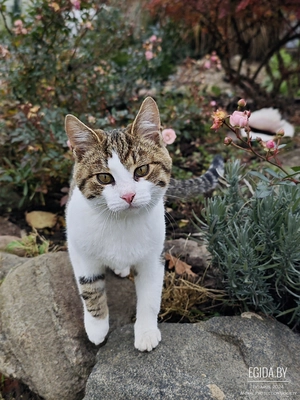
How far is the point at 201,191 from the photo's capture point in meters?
2.35

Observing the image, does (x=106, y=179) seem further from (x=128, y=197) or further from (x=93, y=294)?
(x=93, y=294)

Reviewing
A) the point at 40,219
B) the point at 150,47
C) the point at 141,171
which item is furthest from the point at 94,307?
the point at 150,47

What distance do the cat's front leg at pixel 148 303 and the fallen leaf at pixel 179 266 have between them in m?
0.56

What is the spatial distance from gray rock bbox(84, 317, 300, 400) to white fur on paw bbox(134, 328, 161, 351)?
0.03 metres

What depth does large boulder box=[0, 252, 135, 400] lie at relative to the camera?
179 cm

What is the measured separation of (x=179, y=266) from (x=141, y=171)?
97cm

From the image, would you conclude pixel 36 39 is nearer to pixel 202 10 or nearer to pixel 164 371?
pixel 202 10

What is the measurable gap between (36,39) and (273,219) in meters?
2.25

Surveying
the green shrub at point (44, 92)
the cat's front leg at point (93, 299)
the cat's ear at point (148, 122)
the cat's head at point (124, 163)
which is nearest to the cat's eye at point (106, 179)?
the cat's head at point (124, 163)

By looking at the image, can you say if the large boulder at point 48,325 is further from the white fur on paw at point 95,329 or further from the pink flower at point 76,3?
the pink flower at point 76,3

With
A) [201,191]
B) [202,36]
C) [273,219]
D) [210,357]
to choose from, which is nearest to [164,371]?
[210,357]

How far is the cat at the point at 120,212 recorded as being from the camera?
155 cm

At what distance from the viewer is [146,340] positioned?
1.74 metres

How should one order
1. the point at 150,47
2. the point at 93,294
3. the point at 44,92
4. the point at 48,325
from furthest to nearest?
1. the point at 150,47
2. the point at 44,92
3. the point at 48,325
4. the point at 93,294
